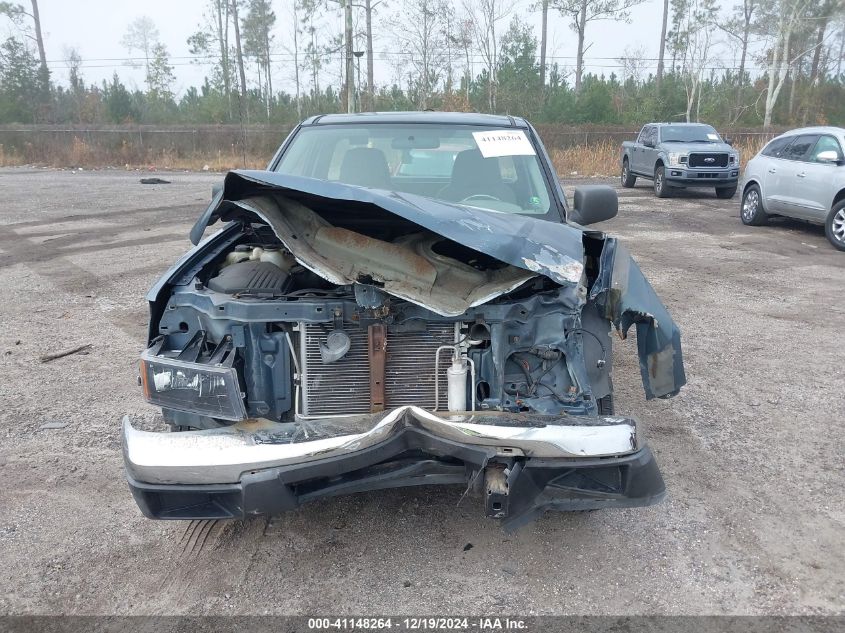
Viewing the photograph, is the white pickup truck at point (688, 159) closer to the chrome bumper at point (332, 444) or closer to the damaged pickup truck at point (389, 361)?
the damaged pickup truck at point (389, 361)

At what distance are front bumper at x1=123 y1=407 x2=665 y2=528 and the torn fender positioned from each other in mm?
593

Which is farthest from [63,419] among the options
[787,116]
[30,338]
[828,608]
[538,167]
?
[787,116]

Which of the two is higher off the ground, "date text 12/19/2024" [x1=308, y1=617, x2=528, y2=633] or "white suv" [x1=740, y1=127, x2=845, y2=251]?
"white suv" [x1=740, y1=127, x2=845, y2=251]

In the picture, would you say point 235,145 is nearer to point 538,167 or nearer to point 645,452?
point 538,167

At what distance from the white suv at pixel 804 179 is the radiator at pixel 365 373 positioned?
30.0 feet

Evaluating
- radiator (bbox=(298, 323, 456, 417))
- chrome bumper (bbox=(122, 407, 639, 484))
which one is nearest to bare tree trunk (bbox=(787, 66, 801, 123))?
radiator (bbox=(298, 323, 456, 417))

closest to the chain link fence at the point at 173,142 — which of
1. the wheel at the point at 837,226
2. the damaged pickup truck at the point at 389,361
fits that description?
the wheel at the point at 837,226

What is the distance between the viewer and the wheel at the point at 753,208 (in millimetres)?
11680

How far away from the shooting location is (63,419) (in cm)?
420

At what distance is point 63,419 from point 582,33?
149ft

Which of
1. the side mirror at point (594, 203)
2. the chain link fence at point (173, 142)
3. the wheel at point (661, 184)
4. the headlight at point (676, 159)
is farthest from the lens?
the chain link fence at point (173, 142)

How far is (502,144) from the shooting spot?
4.16 m

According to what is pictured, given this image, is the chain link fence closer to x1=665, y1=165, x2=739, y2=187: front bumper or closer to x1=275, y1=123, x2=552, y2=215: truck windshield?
x1=665, y1=165, x2=739, y2=187: front bumper

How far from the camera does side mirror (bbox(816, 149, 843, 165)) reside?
31.6 feet
